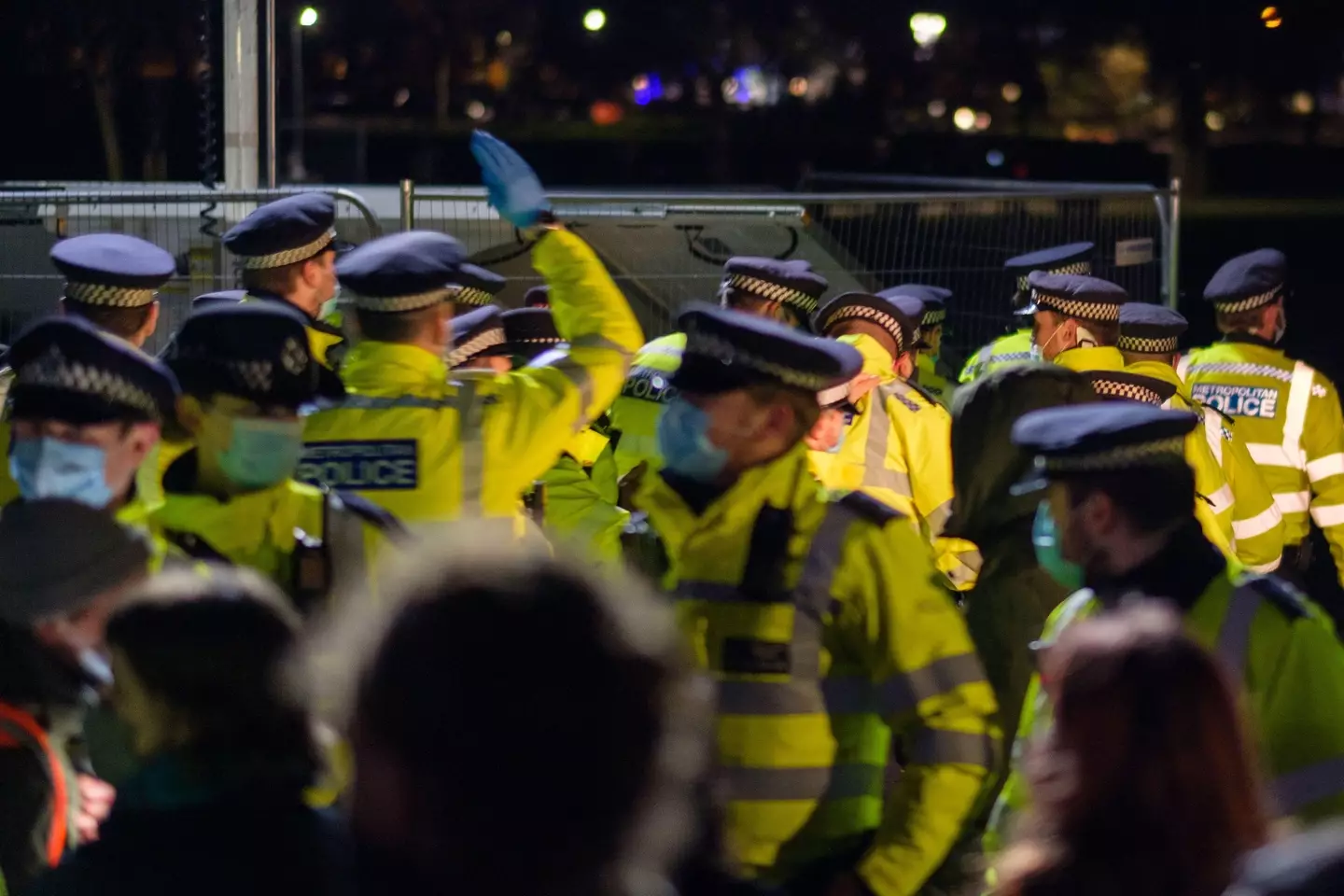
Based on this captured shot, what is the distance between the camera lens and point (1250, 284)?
7859 millimetres

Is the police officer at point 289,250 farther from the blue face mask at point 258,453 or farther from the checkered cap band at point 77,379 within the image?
the checkered cap band at point 77,379

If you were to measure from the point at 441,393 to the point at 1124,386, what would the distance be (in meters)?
3.04

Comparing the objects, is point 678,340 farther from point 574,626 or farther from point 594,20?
point 594,20

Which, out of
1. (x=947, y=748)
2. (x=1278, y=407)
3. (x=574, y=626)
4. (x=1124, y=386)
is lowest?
(x=1278, y=407)

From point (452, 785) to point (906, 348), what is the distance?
20.6ft

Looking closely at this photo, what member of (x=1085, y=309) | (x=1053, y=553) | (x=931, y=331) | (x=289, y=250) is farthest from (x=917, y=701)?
(x=931, y=331)

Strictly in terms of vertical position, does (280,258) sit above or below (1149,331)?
above

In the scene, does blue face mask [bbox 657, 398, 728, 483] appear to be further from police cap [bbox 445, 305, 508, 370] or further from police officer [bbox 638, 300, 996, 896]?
police cap [bbox 445, 305, 508, 370]

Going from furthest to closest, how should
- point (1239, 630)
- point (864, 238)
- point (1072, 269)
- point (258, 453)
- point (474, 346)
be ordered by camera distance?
1. point (864, 238)
2. point (1072, 269)
3. point (474, 346)
4. point (258, 453)
5. point (1239, 630)

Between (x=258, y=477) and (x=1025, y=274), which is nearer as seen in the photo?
(x=258, y=477)

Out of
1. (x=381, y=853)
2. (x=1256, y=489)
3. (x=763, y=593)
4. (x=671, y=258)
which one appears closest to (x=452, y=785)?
(x=381, y=853)

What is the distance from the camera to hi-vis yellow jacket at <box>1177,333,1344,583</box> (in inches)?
302

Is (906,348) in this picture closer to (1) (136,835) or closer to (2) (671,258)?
(2) (671,258)

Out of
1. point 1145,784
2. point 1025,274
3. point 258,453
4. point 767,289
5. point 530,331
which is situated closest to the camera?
point 1145,784
